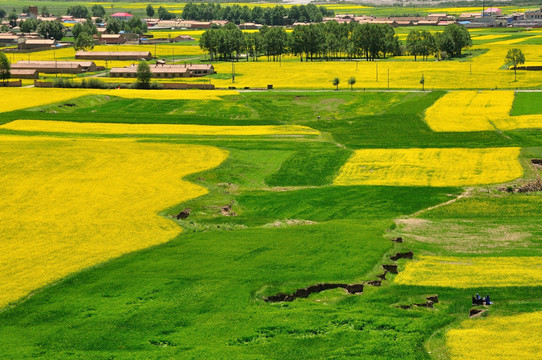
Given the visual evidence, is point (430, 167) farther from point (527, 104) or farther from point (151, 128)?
point (527, 104)

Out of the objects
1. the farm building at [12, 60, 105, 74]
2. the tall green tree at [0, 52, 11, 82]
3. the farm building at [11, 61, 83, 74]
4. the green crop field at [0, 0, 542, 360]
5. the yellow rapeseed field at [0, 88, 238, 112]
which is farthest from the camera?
the farm building at [12, 60, 105, 74]

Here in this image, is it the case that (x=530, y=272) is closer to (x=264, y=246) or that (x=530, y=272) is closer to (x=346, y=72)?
(x=264, y=246)

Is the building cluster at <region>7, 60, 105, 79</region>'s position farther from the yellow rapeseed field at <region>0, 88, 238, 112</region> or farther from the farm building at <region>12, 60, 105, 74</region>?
the yellow rapeseed field at <region>0, 88, 238, 112</region>

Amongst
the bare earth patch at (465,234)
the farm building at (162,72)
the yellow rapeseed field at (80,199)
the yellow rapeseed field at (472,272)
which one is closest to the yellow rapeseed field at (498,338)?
the yellow rapeseed field at (472,272)

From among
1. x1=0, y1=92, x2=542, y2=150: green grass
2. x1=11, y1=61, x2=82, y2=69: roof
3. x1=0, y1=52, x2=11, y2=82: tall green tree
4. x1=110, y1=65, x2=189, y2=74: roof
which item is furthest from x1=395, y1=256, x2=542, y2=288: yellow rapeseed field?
x1=11, y1=61, x2=82, y2=69: roof

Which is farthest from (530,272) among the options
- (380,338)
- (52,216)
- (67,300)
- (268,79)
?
(268,79)

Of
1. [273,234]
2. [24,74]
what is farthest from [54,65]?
[273,234]

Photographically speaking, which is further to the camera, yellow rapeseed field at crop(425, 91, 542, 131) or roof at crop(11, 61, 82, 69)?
roof at crop(11, 61, 82, 69)
